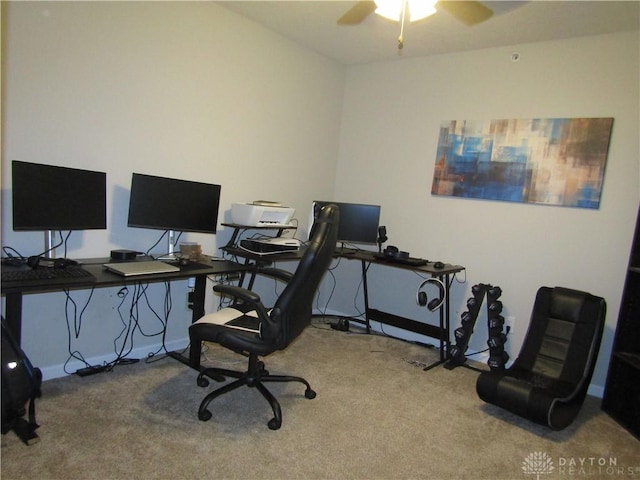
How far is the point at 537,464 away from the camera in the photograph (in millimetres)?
2162

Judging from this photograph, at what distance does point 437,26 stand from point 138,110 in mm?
2212

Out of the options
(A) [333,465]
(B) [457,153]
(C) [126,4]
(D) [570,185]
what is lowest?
(A) [333,465]

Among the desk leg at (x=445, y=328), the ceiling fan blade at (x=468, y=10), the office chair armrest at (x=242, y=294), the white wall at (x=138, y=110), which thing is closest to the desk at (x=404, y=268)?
the desk leg at (x=445, y=328)

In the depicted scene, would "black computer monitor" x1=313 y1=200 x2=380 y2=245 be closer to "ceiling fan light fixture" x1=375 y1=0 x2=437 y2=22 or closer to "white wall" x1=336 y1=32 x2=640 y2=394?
"white wall" x1=336 y1=32 x2=640 y2=394

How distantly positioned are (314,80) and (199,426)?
3079 mm

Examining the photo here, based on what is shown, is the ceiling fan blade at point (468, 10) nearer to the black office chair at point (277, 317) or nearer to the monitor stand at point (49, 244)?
the black office chair at point (277, 317)

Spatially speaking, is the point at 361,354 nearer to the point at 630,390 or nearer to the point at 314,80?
the point at 630,390

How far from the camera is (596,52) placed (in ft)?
9.89

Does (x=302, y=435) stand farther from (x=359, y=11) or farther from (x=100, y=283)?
(x=359, y=11)

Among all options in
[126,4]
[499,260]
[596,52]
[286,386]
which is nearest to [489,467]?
[286,386]

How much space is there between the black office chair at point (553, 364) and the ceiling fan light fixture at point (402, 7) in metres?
Answer: 2.03

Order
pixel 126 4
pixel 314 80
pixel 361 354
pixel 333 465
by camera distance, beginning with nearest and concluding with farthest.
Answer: pixel 333 465 → pixel 126 4 → pixel 361 354 → pixel 314 80

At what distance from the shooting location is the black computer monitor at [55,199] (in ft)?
7.07

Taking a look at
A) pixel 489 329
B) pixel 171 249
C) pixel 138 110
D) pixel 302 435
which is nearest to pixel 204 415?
pixel 302 435
